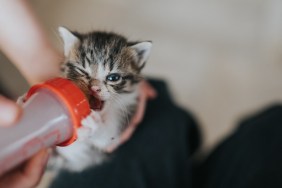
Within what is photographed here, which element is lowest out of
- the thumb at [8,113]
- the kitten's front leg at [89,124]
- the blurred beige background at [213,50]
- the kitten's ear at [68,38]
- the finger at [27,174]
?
the blurred beige background at [213,50]

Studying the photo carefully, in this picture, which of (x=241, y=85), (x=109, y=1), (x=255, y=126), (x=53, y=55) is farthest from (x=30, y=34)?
(x=241, y=85)

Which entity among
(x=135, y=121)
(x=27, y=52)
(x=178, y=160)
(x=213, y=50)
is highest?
(x=27, y=52)

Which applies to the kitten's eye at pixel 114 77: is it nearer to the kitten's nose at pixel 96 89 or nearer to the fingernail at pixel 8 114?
the kitten's nose at pixel 96 89

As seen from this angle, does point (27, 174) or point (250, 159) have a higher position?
point (27, 174)

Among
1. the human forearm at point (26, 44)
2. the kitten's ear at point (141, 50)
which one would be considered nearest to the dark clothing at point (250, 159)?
the kitten's ear at point (141, 50)

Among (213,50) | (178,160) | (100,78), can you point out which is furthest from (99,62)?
(213,50)

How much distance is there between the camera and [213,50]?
5.24 feet

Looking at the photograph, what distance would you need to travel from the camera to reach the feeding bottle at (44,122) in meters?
0.39

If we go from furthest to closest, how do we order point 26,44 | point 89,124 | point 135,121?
point 135,121, point 26,44, point 89,124

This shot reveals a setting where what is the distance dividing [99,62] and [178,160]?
1.25 ft

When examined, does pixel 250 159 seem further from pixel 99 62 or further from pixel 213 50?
pixel 213 50

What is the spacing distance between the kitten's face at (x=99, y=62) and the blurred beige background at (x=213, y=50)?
2.17 ft

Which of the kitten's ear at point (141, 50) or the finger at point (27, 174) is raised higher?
the kitten's ear at point (141, 50)

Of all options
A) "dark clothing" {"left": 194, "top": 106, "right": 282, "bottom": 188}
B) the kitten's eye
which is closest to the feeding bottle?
the kitten's eye
